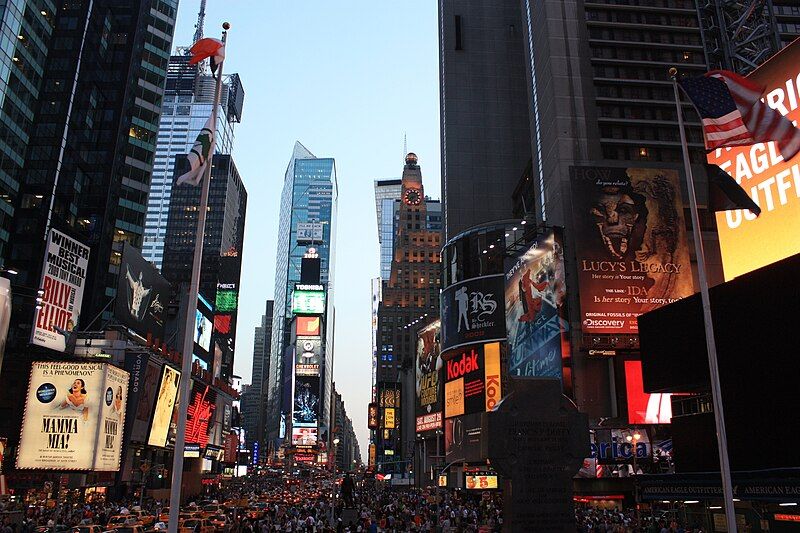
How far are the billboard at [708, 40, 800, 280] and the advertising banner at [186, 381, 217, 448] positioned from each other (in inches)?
2278

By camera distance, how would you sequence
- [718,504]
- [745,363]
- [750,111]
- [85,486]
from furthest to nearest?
[85,486], [718,504], [745,363], [750,111]

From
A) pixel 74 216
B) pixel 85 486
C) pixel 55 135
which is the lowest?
pixel 85 486

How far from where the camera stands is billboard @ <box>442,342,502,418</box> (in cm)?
6900

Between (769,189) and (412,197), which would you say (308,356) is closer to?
(412,197)

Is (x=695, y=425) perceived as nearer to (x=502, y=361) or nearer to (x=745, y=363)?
(x=745, y=363)

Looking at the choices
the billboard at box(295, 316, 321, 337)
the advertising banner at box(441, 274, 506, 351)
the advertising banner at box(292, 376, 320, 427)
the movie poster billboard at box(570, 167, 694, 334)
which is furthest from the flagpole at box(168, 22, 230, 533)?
the billboard at box(295, 316, 321, 337)

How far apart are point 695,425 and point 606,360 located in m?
26.0

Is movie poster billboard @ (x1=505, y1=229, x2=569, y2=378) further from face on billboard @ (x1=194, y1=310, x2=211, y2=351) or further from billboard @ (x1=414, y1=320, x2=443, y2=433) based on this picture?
face on billboard @ (x1=194, y1=310, x2=211, y2=351)

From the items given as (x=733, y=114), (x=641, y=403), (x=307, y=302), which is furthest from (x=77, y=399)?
(x=307, y=302)

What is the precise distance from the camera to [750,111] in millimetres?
20859

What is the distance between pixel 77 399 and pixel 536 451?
36040 millimetres

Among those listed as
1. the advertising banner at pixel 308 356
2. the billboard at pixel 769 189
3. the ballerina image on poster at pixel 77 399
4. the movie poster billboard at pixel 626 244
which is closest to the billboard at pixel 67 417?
the ballerina image on poster at pixel 77 399

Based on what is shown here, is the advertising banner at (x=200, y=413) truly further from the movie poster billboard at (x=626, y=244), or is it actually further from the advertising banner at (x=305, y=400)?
the advertising banner at (x=305, y=400)

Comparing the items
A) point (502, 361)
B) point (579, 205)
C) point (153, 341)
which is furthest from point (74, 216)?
point (579, 205)
